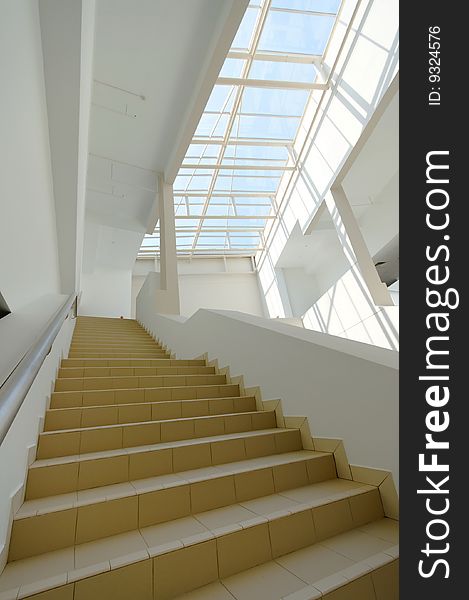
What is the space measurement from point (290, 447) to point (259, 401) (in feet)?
2.44

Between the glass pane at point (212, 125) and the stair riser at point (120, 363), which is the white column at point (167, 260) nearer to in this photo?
the stair riser at point (120, 363)

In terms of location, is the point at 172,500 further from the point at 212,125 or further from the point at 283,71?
the point at 212,125

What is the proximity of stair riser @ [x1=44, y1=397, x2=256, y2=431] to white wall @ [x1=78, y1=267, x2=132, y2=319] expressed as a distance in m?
11.4

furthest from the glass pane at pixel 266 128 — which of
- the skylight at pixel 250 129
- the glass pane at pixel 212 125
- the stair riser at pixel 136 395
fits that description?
the stair riser at pixel 136 395

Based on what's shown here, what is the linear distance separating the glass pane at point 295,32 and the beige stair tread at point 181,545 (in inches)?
432

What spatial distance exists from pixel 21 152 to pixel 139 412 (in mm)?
2223

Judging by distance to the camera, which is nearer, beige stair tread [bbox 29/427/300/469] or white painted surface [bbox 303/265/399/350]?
beige stair tread [bbox 29/427/300/469]

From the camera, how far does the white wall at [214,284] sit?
666 inches

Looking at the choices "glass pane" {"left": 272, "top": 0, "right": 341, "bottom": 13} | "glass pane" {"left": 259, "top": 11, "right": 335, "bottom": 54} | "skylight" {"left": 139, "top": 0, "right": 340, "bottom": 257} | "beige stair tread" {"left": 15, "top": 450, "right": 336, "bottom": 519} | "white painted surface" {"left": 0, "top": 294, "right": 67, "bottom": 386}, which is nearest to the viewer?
"white painted surface" {"left": 0, "top": 294, "right": 67, "bottom": 386}

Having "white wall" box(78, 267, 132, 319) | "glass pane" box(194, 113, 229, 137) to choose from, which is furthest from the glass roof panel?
"white wall" box(78, 267, 132, 319)

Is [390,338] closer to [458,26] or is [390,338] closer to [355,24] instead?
[458,26]

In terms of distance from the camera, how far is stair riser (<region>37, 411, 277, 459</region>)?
230cm

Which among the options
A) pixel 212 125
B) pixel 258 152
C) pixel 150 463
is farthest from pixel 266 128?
pixel 150 463

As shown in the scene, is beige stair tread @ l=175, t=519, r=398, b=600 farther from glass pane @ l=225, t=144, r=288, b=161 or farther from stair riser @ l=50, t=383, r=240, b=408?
glass pane @ l=225, t=144, r=288, b=161
